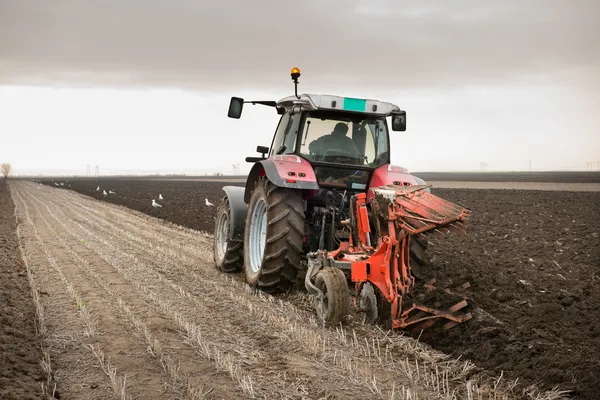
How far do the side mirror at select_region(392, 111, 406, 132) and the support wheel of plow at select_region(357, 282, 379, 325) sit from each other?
2578 millimetres

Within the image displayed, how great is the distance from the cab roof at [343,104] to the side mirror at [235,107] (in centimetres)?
74

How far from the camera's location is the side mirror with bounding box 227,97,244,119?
7707 millimetres

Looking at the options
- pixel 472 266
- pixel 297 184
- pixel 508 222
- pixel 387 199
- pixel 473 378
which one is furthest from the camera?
pixel 508 222

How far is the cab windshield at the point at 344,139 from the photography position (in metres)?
7.33

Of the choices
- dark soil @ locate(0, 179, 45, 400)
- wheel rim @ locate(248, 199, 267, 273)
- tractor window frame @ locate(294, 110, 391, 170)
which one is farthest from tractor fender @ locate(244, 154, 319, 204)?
dark soil @ locate(0, 179, 45, 400)

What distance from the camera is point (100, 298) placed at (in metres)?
7.00

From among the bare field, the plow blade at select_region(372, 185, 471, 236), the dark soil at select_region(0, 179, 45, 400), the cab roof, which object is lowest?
the bare field

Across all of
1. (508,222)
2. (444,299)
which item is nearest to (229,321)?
(444,299)

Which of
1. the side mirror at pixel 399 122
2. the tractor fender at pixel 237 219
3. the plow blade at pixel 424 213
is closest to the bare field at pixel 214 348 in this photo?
the tractor fender at pixel 237 219

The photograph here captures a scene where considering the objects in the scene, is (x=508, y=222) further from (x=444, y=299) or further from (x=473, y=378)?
(x=473, y=378)

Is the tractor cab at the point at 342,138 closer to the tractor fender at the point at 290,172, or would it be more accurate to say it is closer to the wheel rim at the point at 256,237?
the tractor fender at the point at 290,172

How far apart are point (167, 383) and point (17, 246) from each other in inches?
322

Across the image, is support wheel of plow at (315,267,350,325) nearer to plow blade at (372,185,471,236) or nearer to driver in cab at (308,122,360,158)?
plow blade at (372,185,471,236)

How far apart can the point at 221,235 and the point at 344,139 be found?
A: 304 centimetres
